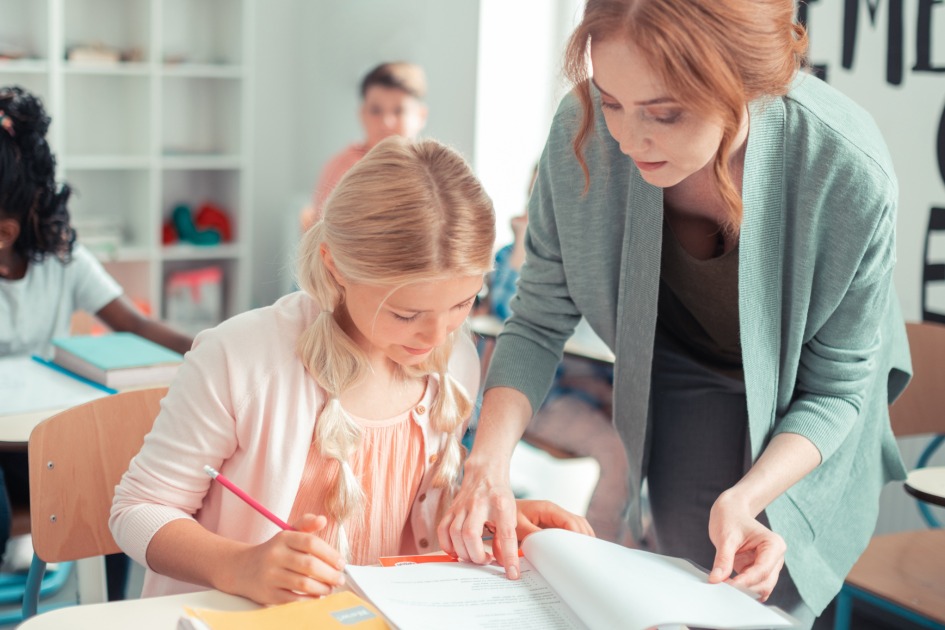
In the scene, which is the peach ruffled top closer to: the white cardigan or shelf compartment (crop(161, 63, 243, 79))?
the white cardigan

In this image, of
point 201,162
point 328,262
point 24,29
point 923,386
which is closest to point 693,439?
point 328,262

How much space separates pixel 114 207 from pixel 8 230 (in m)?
2.55

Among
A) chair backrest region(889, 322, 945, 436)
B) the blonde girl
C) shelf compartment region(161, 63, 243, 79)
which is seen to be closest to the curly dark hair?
the blonde girl

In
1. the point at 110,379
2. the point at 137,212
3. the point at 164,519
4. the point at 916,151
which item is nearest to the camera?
the point at 164,519

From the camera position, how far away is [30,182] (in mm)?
2090

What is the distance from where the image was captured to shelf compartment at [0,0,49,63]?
4062mm

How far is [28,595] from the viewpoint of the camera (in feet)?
4.52

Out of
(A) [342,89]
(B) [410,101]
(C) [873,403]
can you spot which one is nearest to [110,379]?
(C) [873,403]

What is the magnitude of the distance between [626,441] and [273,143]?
13.2 feet

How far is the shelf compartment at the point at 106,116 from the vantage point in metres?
4.36

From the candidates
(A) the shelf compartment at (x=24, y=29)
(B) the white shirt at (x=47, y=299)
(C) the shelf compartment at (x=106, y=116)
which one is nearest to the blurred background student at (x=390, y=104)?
(C) the shelf compartment at (x=106, y=116)

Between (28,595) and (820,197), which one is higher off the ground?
(820,197)

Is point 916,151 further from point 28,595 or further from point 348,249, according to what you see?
point 28,595

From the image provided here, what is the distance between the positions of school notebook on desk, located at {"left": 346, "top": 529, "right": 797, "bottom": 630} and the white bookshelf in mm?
3577
